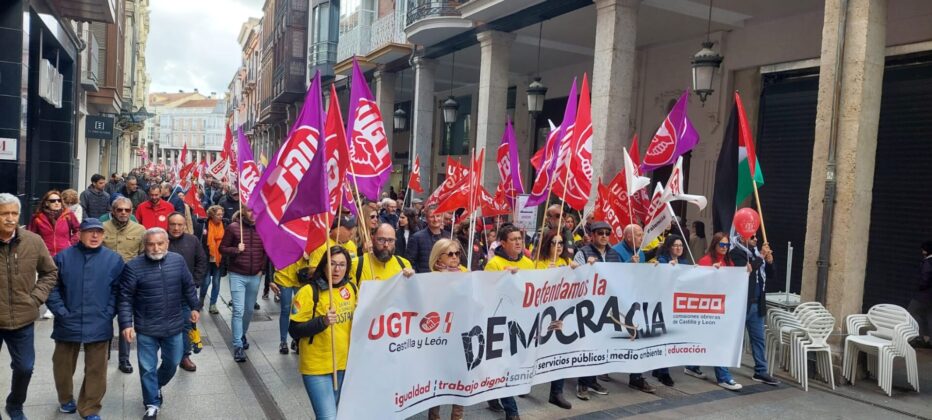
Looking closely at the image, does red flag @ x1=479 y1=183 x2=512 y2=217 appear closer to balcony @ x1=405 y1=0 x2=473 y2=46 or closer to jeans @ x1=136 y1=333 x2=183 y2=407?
jeans @ x1=136 y1=333 x2=183 y2=407

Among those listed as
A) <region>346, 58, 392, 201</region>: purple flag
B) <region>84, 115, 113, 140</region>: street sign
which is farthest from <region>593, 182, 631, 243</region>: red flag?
<region>84, 115, 113, 140</region>: street sign

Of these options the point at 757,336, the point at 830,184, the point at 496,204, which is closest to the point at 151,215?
the point at 496,204

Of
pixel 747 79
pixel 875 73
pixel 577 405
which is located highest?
pixel 747 79

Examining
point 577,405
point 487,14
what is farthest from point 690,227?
point 577,405

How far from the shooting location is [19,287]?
478cm

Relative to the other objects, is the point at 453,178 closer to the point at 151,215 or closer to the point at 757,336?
the point at 151,215

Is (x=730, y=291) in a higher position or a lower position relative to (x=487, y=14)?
lower

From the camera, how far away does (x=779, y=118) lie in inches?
488

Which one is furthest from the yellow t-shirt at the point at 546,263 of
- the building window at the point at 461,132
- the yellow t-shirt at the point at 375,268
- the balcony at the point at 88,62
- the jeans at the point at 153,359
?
the balcony at the point at 88,62

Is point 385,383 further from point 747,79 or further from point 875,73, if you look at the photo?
point 747,79

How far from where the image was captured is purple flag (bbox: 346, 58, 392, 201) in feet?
21.6

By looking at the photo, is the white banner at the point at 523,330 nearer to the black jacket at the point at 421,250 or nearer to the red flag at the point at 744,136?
the red flag at the point at 744,136

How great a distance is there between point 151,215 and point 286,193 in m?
4.86

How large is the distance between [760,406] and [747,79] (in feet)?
28.4
